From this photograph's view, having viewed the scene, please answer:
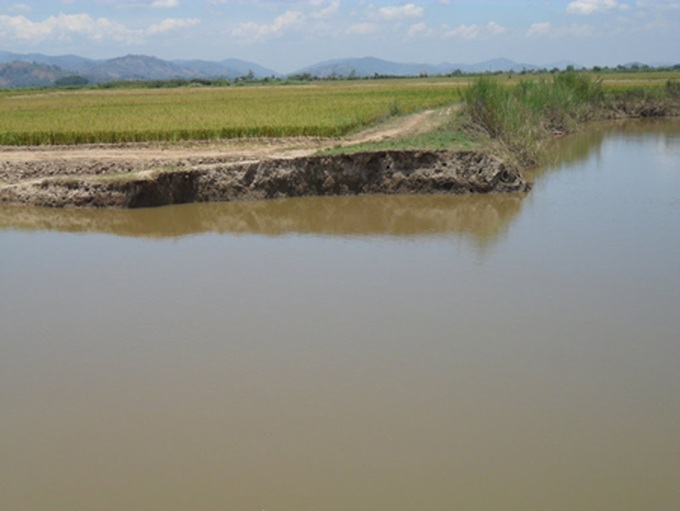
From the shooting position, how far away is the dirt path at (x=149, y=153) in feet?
40.0

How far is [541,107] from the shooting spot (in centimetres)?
1855

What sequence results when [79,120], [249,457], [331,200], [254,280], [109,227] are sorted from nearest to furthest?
[249,457], [254,280], [109,227], [331,200], [79,120]

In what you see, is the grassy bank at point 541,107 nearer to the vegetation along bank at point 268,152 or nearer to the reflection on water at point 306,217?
the vegetation along bank at point 268,152

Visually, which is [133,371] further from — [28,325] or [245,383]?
[28,325]

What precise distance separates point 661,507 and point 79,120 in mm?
15515

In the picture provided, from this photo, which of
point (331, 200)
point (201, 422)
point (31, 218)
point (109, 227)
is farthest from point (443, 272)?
point (31, 218)

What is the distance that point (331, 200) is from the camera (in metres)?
11.6

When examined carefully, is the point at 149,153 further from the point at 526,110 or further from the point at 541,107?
the point at 541,107

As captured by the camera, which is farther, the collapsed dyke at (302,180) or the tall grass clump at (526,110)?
the tall grass clump at (526,110)

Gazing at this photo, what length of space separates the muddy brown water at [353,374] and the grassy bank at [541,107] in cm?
471

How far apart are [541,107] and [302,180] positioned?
9.36 meters

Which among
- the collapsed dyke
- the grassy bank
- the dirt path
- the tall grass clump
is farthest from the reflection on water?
the tall grass clump

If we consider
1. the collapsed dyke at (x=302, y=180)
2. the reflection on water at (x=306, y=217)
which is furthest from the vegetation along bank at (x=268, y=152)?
the reflection on water at (x=306, y=217)

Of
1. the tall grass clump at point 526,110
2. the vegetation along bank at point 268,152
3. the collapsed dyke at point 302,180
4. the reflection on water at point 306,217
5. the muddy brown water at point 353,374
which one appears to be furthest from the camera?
the tall grass clump at point 526,110
